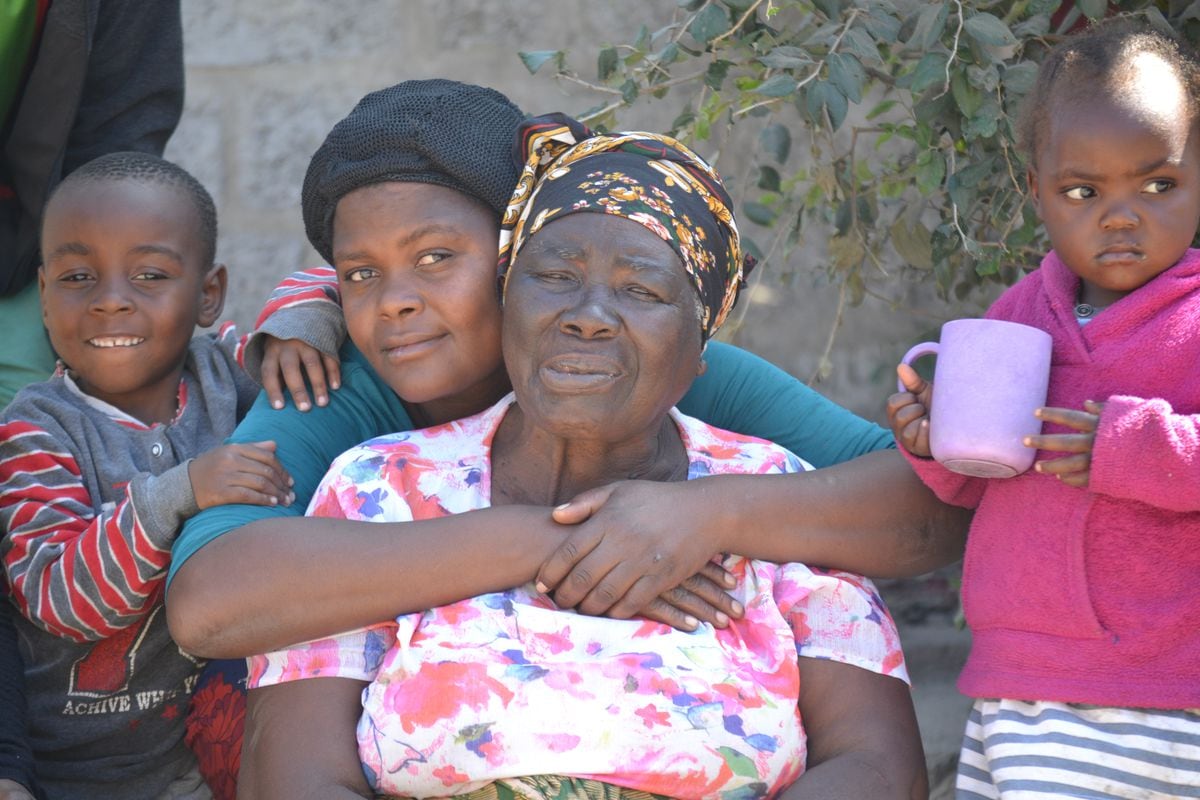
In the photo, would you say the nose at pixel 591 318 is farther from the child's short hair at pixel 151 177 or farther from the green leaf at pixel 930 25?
the child's short hair at pixel 151 177

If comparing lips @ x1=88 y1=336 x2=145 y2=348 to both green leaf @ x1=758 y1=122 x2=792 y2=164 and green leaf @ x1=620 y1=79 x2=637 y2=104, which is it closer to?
green leaf @ x1=620 y1=79 x2=637 y2=104

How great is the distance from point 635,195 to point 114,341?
1.20 m

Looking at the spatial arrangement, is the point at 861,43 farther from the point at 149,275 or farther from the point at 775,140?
the point at 149,275

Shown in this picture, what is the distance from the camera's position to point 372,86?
15.3ft

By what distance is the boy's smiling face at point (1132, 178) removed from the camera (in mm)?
2342

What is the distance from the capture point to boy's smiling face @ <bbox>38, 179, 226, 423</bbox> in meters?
3.20

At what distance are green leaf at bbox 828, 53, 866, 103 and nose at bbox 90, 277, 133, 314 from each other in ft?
5.02

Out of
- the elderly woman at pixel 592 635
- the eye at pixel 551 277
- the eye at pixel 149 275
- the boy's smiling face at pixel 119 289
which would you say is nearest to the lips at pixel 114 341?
the boy's smiling face at pixel 119 289

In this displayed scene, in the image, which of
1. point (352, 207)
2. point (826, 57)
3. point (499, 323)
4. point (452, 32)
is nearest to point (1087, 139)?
point (826, 57)

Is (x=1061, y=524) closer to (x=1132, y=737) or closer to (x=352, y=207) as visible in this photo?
(x=1132, y=737)

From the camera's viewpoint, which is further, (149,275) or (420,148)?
(149,275)

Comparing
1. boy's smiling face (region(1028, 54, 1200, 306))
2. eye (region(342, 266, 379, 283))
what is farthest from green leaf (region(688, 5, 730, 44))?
boy's smiling face (region(1028, 54, 1200, 306))

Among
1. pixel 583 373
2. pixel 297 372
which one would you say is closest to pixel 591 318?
pixel 583 373

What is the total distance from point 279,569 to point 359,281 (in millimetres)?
699
